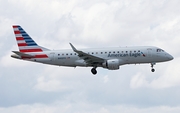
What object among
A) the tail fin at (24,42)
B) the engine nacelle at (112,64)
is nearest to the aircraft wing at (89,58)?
the engine nacelle at (112,64)

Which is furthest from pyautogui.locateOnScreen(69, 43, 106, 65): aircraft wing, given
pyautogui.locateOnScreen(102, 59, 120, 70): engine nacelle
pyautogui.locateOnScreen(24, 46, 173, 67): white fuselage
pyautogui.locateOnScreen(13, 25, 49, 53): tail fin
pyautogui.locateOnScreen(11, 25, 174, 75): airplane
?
pyautogui.locateOnScreen(13, 25, 49, 53): tail fin

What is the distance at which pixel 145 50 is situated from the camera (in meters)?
98.4

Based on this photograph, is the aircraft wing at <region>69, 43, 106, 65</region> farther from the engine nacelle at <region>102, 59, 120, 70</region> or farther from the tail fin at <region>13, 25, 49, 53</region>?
the tail fin at <region>13, 25, 49, 53</region>

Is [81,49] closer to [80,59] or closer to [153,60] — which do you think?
[80,59]

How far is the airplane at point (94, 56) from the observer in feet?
321

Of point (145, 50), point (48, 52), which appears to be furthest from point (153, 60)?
point (48, 52)

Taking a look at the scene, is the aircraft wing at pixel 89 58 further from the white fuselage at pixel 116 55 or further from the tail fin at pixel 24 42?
the tail fin at pixel 24 42

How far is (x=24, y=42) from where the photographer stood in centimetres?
10394

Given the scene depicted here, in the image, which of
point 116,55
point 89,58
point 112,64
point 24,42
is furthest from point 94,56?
point 24,42

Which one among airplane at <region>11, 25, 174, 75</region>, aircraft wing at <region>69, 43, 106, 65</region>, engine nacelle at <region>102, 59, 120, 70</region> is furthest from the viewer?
airplane at <region>11, 25, 174, 75</region>

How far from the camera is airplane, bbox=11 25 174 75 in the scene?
97.9 meters

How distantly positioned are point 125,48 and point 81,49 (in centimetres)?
682

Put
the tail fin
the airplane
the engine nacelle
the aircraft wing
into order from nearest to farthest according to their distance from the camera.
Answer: the aircraft wing → the engine nacelle → the airplane → the tail fin

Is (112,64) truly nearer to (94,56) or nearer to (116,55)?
(116,55)
